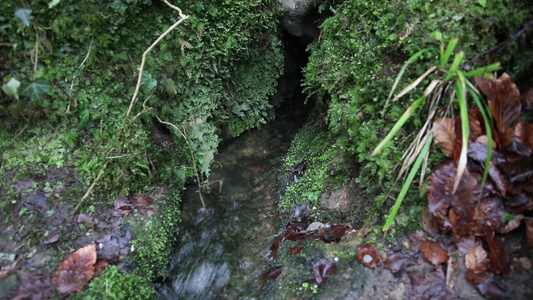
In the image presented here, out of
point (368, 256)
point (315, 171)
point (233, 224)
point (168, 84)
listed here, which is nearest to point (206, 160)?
point (233, 224)

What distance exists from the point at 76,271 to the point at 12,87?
1.72m

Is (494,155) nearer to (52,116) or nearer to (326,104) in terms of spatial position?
(326,104)

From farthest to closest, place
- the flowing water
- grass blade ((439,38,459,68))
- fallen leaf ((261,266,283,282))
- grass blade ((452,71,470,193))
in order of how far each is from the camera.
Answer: the flowing water → fallen leaf ((261,266,283,282)) → grass blade ((439,38,459,68)) → grass blade ((452,71,470,193))

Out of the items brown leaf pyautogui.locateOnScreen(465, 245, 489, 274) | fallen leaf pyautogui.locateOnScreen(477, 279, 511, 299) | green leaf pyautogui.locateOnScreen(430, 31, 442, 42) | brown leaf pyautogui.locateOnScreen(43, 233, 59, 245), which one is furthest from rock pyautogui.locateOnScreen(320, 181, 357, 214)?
brown leaf pyautogui.locateOnScreen(43, 233, 59, 245)

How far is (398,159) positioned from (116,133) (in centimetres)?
278

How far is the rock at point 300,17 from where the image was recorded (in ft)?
16.5

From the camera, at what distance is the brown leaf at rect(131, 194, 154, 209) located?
3.66 meters

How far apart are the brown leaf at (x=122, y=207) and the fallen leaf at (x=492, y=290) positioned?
10.3 ft

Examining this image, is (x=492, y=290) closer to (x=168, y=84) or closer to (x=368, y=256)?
(x=368, y=256)

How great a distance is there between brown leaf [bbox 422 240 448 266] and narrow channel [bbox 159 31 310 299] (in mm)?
1472

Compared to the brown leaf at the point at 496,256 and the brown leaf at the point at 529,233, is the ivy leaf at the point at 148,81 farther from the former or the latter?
the brown leaf at the point at 529,233

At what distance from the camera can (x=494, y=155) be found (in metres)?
2.60

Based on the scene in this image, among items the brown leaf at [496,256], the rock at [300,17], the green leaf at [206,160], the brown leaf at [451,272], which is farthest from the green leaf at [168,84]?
the brown leaf at [496,256]

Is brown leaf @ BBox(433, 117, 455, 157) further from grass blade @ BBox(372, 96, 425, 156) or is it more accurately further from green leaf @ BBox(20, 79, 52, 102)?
green leaf @ BBox(20, 79, 52, 102)
